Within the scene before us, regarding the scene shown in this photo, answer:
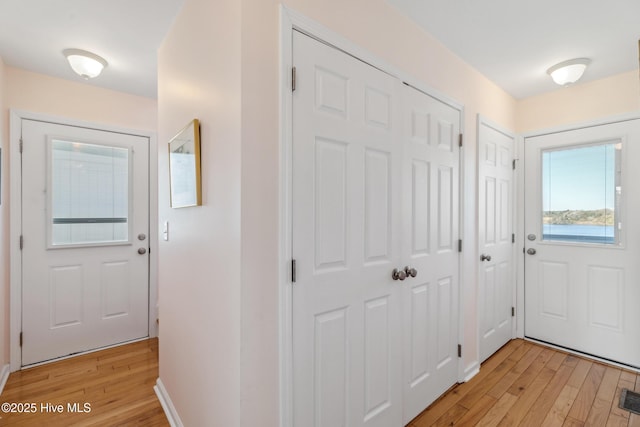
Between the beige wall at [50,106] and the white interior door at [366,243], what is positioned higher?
the beige wall at [50,106]

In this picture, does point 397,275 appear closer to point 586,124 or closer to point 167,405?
point 167,405

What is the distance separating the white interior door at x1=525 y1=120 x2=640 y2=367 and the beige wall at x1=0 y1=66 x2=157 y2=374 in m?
3.95

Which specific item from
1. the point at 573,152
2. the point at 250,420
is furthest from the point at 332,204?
the point at 573,152

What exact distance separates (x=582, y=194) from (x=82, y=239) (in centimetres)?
456

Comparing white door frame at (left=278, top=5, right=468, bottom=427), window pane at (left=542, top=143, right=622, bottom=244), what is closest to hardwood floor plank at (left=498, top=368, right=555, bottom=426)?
window pane at (left=542, top=143, right=622, bottom=244)

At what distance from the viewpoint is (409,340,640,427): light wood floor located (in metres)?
1.80

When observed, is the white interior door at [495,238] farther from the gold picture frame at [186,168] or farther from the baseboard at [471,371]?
the gold picture frame at [186,168]

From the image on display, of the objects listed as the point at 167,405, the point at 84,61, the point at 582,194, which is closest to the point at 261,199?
the point at 167,405

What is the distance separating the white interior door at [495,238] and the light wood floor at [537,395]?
27 centimetres

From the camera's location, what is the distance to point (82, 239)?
2674 mm

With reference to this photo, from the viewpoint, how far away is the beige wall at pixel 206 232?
45.1 inches

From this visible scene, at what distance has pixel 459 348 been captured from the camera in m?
2.16

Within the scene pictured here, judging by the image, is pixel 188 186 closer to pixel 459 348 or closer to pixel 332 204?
pixel 332 204

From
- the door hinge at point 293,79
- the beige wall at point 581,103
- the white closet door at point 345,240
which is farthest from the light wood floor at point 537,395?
the beige wall at point 581,103
